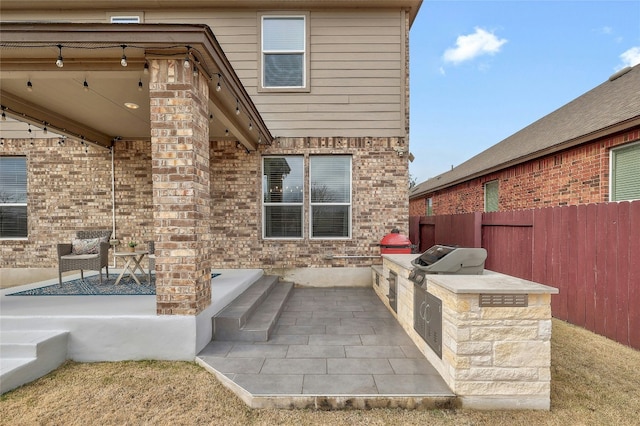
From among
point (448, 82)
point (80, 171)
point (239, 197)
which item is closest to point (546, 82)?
point (448, 82)

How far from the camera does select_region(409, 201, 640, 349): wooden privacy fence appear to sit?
3373 mm

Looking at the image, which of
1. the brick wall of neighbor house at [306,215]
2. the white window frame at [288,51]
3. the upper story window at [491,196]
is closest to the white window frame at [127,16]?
the white window frame at [288,51]

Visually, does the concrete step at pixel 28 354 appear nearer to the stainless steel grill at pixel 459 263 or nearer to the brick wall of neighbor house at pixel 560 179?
the stainless steel grill at pixel 459 263

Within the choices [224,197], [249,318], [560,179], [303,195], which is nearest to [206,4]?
[224,197]

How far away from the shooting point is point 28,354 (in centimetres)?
279

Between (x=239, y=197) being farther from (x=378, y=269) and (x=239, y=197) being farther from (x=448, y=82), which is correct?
(x=448, y=82)

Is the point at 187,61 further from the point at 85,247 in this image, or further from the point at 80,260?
the point at 85,247

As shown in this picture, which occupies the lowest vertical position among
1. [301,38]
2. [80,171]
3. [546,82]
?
[80,171]

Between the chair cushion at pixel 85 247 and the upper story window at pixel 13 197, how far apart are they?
2.48 metres

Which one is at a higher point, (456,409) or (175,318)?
(175,318)

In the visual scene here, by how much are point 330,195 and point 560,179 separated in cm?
514

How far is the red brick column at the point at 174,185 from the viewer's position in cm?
302

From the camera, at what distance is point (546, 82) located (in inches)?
733

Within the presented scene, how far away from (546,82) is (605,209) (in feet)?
67.0
